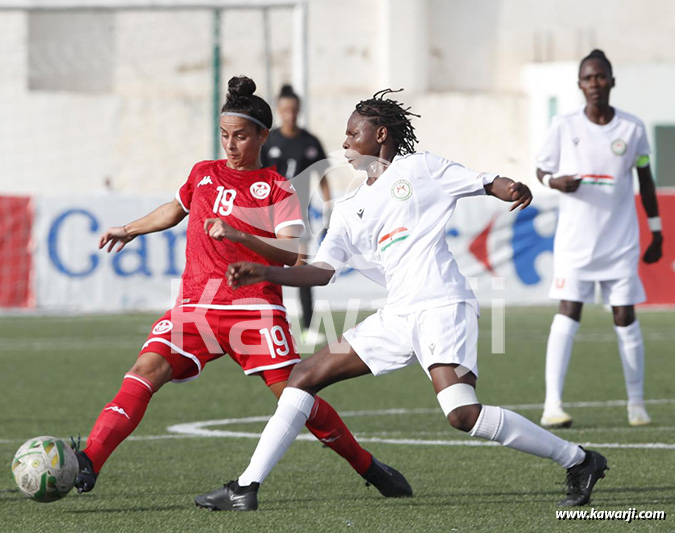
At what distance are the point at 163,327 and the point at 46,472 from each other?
2.70 feet

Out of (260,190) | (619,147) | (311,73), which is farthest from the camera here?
(311,73)

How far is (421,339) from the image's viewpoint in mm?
5035

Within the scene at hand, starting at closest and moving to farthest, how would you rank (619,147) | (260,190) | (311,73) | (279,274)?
1. (279,274)
2. (260,190)
3. (619,147)
4. (311,73)

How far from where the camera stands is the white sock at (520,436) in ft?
16.3

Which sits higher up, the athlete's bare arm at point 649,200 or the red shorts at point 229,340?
the athlete's bare arm at point 649,200

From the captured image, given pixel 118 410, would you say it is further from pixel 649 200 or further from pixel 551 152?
pixel 649 200

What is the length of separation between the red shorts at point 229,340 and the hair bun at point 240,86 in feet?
3.10

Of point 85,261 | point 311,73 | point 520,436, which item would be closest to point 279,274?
point 520,436

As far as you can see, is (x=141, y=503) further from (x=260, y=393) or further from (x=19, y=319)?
(x=19, y=319)

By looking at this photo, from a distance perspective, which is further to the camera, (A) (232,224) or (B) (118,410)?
(A) (232,224)

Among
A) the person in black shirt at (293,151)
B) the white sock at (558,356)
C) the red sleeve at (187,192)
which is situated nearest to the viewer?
the red sleeve at (187,192)

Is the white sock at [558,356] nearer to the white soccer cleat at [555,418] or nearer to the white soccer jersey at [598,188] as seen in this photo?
the white soccer cleat at [555,418]

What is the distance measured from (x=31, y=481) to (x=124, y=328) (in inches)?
395

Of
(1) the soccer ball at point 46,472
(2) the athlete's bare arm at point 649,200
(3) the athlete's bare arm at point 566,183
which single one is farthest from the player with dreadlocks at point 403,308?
(2) the athlete's bare arm at point 649,200
